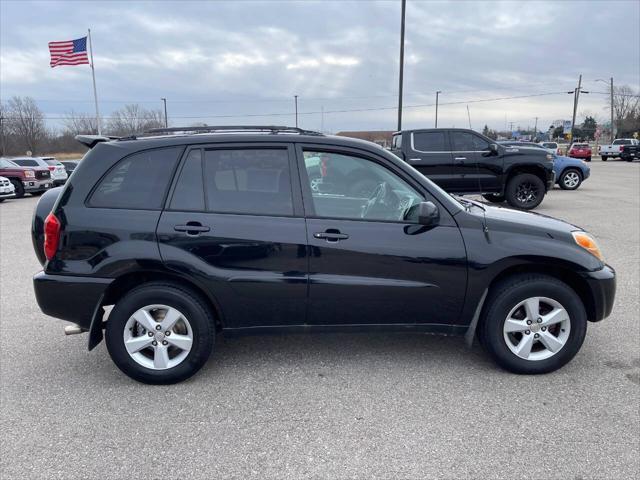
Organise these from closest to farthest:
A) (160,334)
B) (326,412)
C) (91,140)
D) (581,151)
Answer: (326,412) < (160,334) < (91,140) < (581,151)

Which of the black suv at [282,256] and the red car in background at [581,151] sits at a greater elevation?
the red car in background at [581,151]

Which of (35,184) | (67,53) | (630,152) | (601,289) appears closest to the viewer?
(601,289)

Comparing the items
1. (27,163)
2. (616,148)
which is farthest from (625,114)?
(27,163)

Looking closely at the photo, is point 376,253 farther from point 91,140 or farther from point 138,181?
point 91,140

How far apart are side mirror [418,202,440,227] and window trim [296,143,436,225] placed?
0.25ft

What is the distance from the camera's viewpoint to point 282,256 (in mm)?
3232

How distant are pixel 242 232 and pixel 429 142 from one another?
8.66 metres

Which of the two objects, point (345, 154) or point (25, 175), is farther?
point (25, 175)

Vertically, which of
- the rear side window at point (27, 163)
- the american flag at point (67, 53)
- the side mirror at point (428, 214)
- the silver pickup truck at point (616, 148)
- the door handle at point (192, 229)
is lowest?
the door handle at point (192, 229)

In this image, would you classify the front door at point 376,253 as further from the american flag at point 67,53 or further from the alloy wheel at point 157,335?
the american flag at point 67,53

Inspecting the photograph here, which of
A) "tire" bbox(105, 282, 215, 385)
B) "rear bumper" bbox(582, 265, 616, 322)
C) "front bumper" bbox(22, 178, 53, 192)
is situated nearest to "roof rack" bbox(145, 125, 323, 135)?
"tire" bbox(105, 282, 215, 385)

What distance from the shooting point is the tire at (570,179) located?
16125 mm

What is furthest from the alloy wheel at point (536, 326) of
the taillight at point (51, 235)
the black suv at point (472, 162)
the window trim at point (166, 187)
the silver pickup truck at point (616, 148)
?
the silver pickup truck at point (616, 148)

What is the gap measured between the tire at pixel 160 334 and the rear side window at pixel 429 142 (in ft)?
28.6
